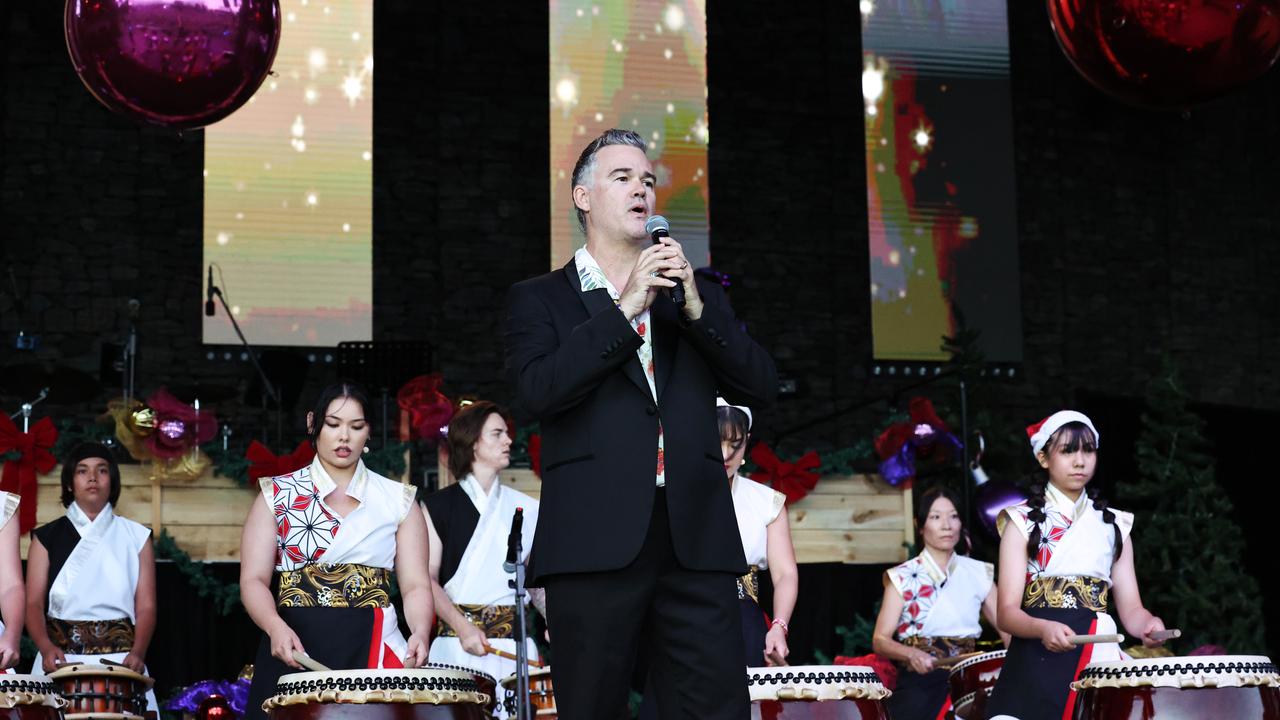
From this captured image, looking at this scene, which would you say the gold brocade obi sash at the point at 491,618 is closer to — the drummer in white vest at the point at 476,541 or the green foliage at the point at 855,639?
the drummer in white vest at the point at 476,541

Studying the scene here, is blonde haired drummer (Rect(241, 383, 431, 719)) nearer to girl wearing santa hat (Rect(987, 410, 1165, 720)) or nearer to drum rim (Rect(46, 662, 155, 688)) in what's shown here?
drum rim (Rect(46, 662, 155, 688))

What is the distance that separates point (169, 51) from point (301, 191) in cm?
705

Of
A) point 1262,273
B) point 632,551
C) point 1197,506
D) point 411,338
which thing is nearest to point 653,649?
point 632,551

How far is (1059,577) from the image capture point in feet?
13.4

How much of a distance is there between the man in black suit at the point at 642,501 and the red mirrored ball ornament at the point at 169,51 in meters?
1.84

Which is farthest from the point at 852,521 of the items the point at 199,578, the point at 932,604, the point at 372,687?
the point at 372,687

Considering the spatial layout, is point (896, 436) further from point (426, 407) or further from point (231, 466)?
point (231, 466)

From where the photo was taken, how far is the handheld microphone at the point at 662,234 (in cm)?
240

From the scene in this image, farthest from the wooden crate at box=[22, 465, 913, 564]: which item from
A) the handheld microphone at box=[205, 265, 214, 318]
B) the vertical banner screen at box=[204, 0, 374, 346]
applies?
the vertical banner screen at box=[204, 0, 374, 346]

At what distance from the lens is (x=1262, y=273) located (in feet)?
41.5

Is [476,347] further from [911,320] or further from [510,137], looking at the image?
[911,320]

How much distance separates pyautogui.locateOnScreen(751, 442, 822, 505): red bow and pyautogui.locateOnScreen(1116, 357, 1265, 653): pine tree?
2176mm

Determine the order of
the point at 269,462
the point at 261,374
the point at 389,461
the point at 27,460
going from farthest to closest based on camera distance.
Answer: the point at 261,374 → the point at 389,461 → the point at 269,462 → the point at 27,460

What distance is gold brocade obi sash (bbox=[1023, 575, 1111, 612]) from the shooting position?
4055 mm
